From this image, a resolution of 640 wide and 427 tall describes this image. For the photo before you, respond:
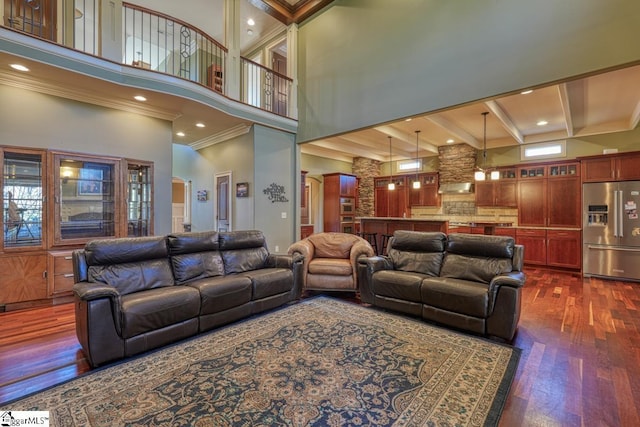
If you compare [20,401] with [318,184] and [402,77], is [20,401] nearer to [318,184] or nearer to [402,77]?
[402,77]

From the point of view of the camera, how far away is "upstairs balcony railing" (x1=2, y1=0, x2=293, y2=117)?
4125 millimetres

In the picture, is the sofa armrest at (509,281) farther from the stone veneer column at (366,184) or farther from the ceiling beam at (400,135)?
the stone veneer column at (366,184)

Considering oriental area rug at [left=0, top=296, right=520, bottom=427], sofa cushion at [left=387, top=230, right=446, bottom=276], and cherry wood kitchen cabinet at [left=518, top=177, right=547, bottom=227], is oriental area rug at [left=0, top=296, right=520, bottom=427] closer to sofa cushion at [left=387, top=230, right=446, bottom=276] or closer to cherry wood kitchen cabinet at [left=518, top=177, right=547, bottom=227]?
sofa cushion at [left=387, top=230, right=446, bottom=276]

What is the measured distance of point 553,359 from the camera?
8.34ft

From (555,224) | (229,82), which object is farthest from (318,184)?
(555,224)

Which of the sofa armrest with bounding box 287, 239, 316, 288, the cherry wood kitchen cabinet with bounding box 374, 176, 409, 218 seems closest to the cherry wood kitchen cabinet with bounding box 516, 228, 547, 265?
the cherry wood kitchen cabinet with bounding box 374, 176, 409, 218

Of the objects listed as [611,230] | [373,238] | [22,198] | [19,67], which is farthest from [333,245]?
[611,230]

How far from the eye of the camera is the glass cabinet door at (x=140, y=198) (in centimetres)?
494

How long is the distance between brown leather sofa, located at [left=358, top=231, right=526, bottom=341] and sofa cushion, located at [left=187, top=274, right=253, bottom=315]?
61.3 inches

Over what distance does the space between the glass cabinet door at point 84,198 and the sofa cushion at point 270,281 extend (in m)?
2.79

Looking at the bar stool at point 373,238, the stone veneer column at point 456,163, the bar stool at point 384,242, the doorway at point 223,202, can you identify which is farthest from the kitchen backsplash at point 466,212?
the doorway at point 223,202

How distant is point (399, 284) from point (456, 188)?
17.8ft

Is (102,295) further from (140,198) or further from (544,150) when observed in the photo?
(544,150)

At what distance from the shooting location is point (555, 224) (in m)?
6.66
